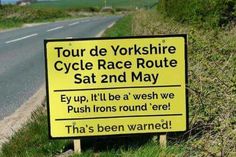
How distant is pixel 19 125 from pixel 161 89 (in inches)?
91.8

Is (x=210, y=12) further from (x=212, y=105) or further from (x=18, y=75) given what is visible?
(x=212, y=105)

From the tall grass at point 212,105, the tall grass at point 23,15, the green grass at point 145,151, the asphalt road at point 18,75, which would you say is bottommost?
the tall grass at point 23,15

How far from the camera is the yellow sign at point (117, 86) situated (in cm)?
477

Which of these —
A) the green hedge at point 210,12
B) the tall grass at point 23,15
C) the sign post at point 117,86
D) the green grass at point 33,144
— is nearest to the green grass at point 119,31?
the green hedge at point 210,12

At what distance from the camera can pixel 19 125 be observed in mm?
6492

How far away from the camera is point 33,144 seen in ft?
17.4

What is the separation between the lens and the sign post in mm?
4766

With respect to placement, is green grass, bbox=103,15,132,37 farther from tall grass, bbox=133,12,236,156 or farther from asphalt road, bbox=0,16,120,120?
tall grass, bbox=133,12,236,156

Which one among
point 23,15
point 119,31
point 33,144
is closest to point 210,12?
point 33,144

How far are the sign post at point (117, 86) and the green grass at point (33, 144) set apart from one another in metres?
0.29

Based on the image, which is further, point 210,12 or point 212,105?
point 210,12

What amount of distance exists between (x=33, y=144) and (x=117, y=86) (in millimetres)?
1107

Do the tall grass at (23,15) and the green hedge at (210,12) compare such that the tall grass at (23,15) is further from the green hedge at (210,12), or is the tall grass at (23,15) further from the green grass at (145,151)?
the green grass at (145,151)

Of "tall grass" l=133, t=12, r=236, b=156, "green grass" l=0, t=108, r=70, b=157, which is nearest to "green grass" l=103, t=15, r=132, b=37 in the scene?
"tall grass" l=133, t=12, r=236, b=156
